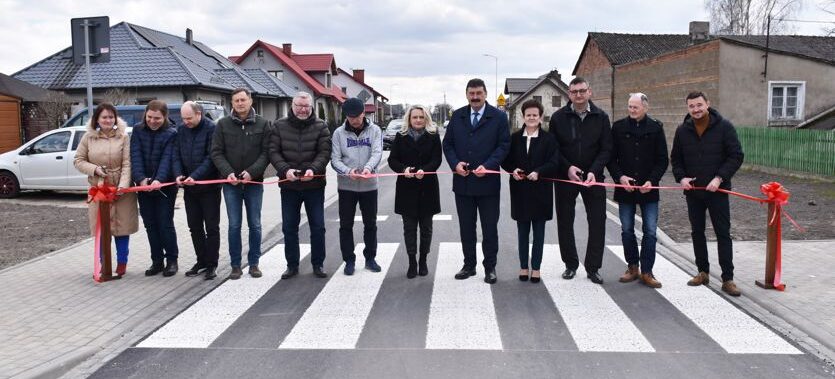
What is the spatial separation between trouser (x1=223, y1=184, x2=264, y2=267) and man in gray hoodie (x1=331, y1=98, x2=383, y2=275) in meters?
0.93

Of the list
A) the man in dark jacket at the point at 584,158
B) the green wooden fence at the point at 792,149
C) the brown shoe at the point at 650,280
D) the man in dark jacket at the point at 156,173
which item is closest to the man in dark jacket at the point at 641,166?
the brown shoe at the point at 650,280

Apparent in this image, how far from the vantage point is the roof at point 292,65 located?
204 feet

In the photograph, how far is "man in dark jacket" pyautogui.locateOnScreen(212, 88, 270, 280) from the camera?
298 inches

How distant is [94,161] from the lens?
303 inches

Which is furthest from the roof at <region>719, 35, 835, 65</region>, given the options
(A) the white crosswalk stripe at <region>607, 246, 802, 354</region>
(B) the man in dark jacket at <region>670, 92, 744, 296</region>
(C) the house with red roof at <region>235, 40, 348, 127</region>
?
(C) the house with red roof at <region>235, 40, 348, 127</region>

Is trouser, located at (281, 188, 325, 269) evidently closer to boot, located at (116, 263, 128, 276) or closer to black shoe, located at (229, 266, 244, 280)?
black shoe, located at (229, 266, 244, 280)

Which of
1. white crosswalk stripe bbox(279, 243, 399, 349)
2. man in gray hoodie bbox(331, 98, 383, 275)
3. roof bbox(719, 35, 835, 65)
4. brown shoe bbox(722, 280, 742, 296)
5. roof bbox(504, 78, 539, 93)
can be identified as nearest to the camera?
white crosswalk stripe bbox(279, 243, 399, 349)

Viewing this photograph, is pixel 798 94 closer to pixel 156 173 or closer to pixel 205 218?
pixel 205 218

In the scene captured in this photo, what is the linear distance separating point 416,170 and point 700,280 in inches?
125

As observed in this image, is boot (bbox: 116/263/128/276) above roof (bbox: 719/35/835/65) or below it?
below

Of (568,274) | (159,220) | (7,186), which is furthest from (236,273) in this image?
(7,186)

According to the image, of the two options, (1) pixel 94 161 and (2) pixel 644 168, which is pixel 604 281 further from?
(1) pixel 94 161

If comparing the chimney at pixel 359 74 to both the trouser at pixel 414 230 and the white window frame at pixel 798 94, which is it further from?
the trouser at pixel 414 230

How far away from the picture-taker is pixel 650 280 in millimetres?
Result: 7297
